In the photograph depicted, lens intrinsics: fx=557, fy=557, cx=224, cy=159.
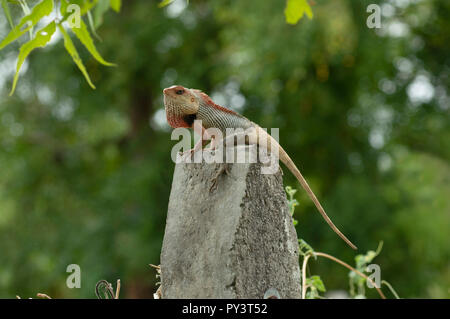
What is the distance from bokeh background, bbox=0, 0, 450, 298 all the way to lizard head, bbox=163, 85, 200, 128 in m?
5.46

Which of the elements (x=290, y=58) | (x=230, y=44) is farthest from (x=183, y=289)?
(x=230, y=44)

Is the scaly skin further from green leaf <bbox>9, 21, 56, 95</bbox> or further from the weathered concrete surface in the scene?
green leaf <bbox>9, 21, 56, 95</bbox>

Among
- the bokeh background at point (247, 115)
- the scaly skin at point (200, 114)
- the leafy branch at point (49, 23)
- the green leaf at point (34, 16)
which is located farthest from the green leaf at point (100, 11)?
the bokeh background at point (247, 115)

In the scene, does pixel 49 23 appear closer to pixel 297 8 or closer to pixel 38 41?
pixel 38 41

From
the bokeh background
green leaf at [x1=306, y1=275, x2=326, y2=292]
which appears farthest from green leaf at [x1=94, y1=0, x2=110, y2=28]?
the bokeh background

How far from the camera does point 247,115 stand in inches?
349

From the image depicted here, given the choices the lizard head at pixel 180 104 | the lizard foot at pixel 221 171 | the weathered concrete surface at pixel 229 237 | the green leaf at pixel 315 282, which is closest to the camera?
the weathered concrete surface at pixel 229 237

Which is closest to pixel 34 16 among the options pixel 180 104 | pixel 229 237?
pixel 180 104

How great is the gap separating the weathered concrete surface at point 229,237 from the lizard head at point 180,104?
23 centimetres

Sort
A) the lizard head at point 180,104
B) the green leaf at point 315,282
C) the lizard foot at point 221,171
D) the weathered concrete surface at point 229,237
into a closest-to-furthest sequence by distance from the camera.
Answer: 1. the weathered concrete surface at point 229,237
2. the lizard foot at point 221,171
3. the lizard head at point 180,104
4. the green leaf at point 315,282

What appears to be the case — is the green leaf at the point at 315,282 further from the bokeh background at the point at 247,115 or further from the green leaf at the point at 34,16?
the bokeh background at the point at 247,115

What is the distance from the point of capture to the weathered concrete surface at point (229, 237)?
202 centimetres
